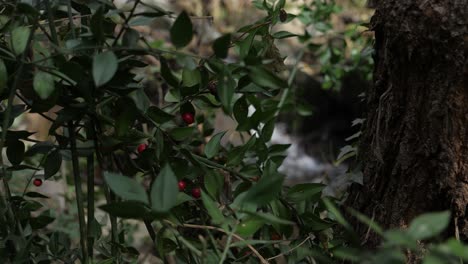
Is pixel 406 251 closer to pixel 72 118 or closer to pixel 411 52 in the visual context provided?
pixel 411 52

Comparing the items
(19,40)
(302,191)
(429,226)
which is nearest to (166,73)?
(19,40)

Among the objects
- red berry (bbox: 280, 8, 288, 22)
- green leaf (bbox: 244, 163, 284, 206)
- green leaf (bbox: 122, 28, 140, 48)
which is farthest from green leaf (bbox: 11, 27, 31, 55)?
red berry (bbox: 280, 8, 288, 22)

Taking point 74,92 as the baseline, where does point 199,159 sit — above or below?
below

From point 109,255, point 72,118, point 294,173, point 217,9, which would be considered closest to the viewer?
point 72,118

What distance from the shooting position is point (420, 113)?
0.88 m

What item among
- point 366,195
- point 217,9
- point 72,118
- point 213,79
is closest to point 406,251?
point 366,195

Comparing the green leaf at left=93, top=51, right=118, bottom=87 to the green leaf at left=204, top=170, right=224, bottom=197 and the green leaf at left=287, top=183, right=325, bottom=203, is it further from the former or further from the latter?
the green leaf at left=287, top=183, right=325, bottom=203

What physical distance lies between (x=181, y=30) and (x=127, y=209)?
208 mm

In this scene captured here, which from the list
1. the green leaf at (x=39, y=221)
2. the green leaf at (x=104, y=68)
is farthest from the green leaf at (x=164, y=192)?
the green leaf at (x=39, y=221)

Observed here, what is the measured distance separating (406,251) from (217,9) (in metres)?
3.99

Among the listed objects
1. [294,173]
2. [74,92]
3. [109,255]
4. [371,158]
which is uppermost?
[74,92]

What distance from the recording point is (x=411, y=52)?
0.85 metres

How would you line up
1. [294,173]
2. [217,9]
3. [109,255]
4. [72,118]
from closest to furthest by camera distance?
[72,118] < [109,255] < [294,173] < [217,9]

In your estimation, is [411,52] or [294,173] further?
[294,173]
